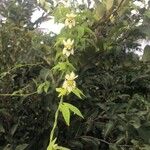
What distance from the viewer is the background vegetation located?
6.18 feet

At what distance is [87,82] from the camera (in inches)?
78.2

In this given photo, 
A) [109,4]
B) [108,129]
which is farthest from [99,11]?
[108,129]

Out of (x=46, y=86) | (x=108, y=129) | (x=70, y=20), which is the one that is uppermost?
(x=70, y=20)

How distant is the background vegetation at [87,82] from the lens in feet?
6.18

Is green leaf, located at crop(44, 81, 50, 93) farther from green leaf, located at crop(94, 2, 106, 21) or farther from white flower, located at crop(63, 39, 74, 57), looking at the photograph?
green leaf, located at crop(94, 2, 106, 21)

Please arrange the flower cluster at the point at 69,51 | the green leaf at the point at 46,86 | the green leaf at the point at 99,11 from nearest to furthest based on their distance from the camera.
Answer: the flower cluster at the point at 69,51
the green leaf at the point at 46,86
the green leaf at the point at 99,11

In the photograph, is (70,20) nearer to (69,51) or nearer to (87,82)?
(69,51)

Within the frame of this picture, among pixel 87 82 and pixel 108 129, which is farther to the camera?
pixel 87 82

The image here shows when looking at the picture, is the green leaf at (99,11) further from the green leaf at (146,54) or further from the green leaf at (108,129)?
the green leaf at (108,129)

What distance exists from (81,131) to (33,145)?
23 centimetres

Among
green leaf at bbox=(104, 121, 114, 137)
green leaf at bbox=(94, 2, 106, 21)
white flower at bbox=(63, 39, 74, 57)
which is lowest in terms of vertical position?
green leaf at bbox=(104, 121, 114, 137)

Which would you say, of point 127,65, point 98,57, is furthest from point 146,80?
point 98,57

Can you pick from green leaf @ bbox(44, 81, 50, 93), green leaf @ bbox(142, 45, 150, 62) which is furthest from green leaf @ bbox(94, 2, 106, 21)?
green leaf @ bbox(44, 81, 50, 93)

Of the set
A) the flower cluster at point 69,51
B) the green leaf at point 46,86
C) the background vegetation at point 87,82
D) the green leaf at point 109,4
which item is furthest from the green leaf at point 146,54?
the green leaf at point 46,86
